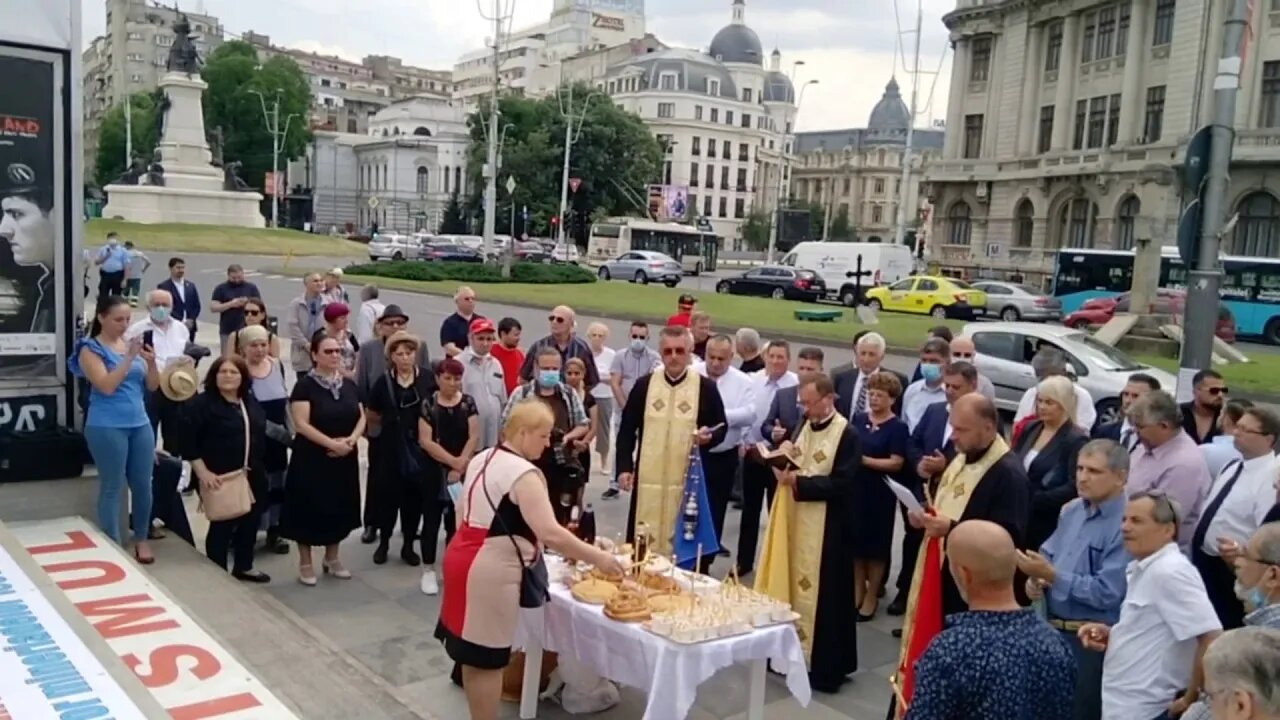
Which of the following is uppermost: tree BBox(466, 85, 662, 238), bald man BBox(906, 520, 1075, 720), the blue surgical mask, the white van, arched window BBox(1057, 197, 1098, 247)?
tree BBox(466, 85, 662, 238)

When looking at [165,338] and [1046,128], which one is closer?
[165,338]

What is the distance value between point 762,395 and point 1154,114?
46.8m

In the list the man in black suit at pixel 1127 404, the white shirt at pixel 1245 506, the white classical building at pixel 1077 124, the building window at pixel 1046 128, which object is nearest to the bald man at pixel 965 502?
the white shirt at pixel 1245 506

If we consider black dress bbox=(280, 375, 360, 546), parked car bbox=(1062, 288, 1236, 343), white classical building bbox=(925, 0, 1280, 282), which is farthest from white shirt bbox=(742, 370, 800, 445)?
white classical building bbox=(925, 0, 1280, 282)

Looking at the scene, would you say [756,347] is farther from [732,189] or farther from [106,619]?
[732,189]

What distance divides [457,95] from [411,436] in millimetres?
149285

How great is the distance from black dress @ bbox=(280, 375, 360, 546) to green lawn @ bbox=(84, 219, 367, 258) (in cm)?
4082

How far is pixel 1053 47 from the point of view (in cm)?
5341

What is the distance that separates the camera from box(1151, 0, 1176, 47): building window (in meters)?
46.5

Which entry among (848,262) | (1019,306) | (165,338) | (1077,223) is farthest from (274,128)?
(165,338)

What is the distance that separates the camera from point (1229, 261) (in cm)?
3259

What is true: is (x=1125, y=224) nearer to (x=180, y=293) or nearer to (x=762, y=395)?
(x=180, y=293)

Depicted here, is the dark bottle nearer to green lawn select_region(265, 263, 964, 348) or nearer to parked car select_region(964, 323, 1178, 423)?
parked car select_region(964, 323, 1178, 423)

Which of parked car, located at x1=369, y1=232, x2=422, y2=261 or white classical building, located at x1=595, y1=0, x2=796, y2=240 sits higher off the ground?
white classical building, located at x1=595, y1=0, x2=796, y2=240
